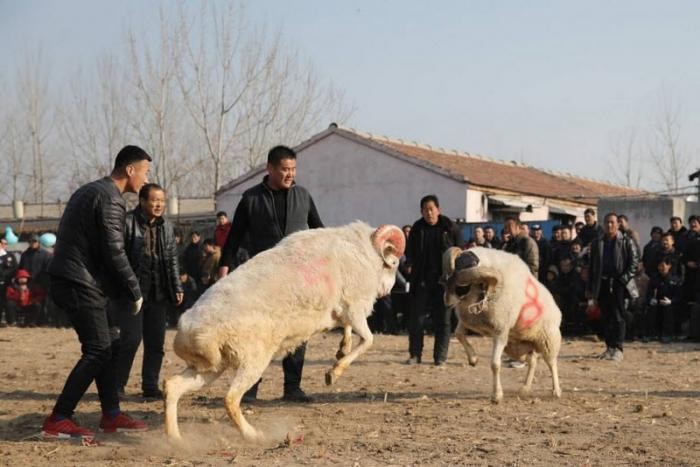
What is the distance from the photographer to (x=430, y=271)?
11.9 meters

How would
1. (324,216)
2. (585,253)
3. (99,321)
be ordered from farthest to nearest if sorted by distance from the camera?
1. (324,216)
2. (585,253)
3. (99,321)

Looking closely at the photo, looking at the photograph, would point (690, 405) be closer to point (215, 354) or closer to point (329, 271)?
point (329, 271)

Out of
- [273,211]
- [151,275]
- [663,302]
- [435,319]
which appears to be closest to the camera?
[273,211]

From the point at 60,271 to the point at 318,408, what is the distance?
276 cm

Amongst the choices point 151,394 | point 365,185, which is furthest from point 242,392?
point 365,185

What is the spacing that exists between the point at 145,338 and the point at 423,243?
13.5 feet

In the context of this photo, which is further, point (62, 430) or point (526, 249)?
point (526, 249)

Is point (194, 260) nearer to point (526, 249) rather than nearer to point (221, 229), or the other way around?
point (221, 229)

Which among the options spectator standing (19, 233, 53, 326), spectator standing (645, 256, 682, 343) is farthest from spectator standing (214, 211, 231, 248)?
spectator standing (645, 256, 682, 343)

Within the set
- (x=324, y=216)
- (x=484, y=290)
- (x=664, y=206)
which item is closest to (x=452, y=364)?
(x=484, y=290)

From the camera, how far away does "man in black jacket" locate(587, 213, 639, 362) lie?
40.9 feet

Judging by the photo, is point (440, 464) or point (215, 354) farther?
point (215, 354)

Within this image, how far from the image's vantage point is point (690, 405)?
8.63 metres

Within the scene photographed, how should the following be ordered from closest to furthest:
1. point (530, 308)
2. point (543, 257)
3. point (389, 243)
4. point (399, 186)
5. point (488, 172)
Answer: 1. point (389, 243)
2. point (530, 308)
3. point (543, 257)
4. point (399, 186)
5. point (488, 172)
